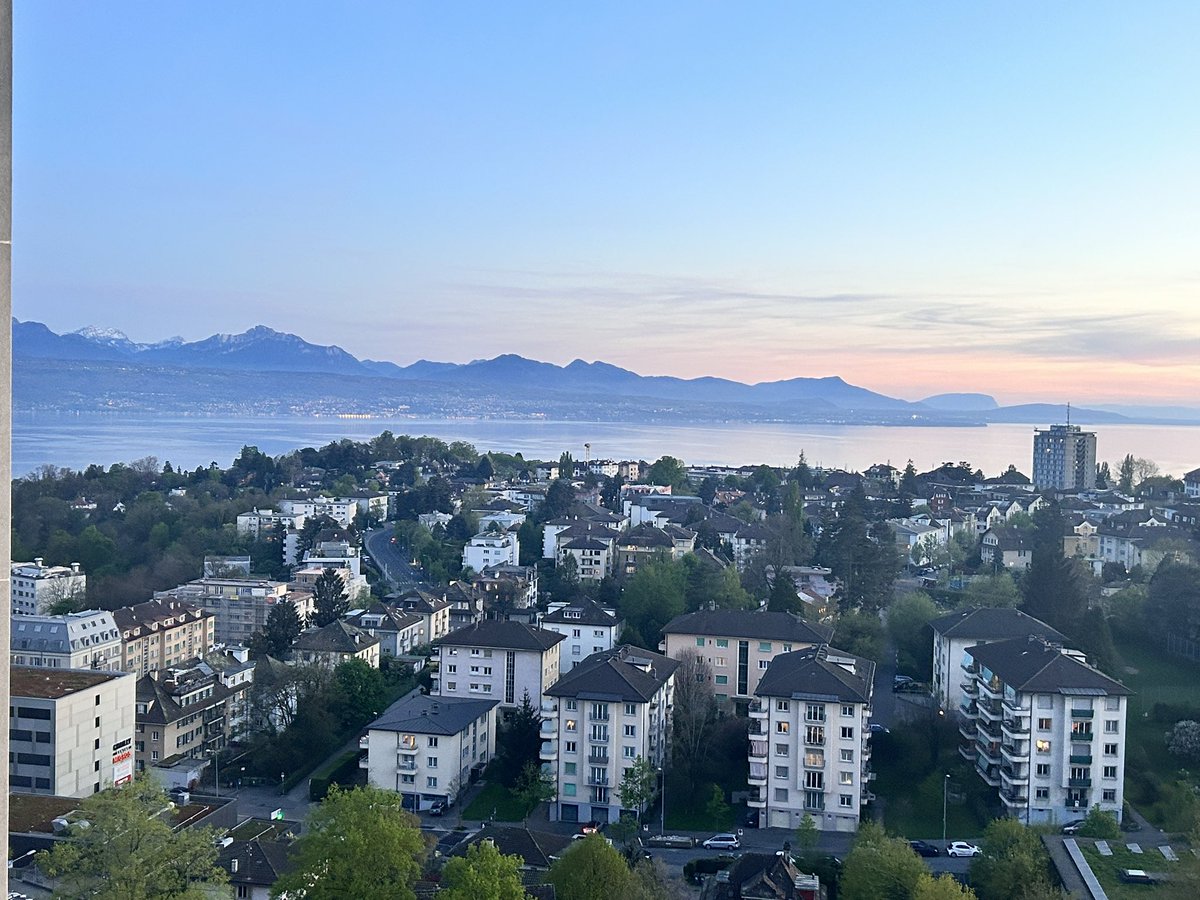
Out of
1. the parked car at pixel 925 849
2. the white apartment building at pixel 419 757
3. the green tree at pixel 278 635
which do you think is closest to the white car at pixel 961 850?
the parked car at pixel 925 849

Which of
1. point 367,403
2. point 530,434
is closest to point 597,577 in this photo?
point 530,434

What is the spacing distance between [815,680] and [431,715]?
3922mm

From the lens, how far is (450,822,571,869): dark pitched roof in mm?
8703

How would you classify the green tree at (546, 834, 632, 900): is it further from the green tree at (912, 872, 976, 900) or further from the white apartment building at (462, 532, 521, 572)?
the white apartment building at (462, 532, 521, 572)

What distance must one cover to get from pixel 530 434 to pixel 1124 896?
87202mm

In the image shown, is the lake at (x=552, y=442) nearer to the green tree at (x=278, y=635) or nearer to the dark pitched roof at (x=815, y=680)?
the green tree at (x=278, y=635)

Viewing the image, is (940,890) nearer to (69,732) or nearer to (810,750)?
(810,750)

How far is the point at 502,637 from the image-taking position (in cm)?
1330

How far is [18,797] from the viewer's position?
9688mm

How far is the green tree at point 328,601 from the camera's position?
1700cm

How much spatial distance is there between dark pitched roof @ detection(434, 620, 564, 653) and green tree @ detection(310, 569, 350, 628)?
13.5 feet

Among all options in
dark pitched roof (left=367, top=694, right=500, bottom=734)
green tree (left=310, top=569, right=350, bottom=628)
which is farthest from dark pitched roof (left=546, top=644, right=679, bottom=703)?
green tree (left=310, top=569, right=350, bottom=628)

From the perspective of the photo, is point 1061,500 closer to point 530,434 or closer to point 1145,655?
point 1145,655

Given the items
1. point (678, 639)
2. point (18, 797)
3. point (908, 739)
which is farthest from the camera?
point (678, 639)
